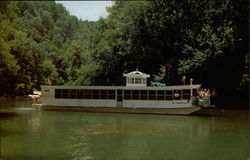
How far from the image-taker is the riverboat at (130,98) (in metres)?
31.8

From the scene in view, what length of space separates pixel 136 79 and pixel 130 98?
6.86 feet

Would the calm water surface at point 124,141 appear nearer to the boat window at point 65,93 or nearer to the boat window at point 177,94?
the boat window at point 177,94

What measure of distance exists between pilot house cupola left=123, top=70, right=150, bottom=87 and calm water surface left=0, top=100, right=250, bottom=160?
33.1 feet

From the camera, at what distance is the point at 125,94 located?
34.2 metres

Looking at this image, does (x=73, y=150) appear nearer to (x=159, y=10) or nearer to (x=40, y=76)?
(x=159, y=10)

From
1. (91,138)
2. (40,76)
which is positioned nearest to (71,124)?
(91,138)

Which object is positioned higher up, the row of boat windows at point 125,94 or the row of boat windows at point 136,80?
the row of boat windows at point 136,80

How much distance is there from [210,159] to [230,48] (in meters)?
26.1

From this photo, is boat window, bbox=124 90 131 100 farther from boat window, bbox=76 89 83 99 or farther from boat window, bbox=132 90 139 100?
boat window, bbox=76 89 83 99

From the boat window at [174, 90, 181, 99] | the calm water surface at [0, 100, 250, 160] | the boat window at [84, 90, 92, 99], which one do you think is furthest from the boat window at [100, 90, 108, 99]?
the calm water surface at [0, 100, 250, 160]

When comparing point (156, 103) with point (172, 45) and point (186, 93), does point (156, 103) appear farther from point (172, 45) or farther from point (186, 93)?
point (172, 45)

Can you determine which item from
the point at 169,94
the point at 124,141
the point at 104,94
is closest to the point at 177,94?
the point at 169,94

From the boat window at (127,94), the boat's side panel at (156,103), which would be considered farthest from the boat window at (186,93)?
the boat window at (127,94)

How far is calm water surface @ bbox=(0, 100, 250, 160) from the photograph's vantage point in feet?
47.6
